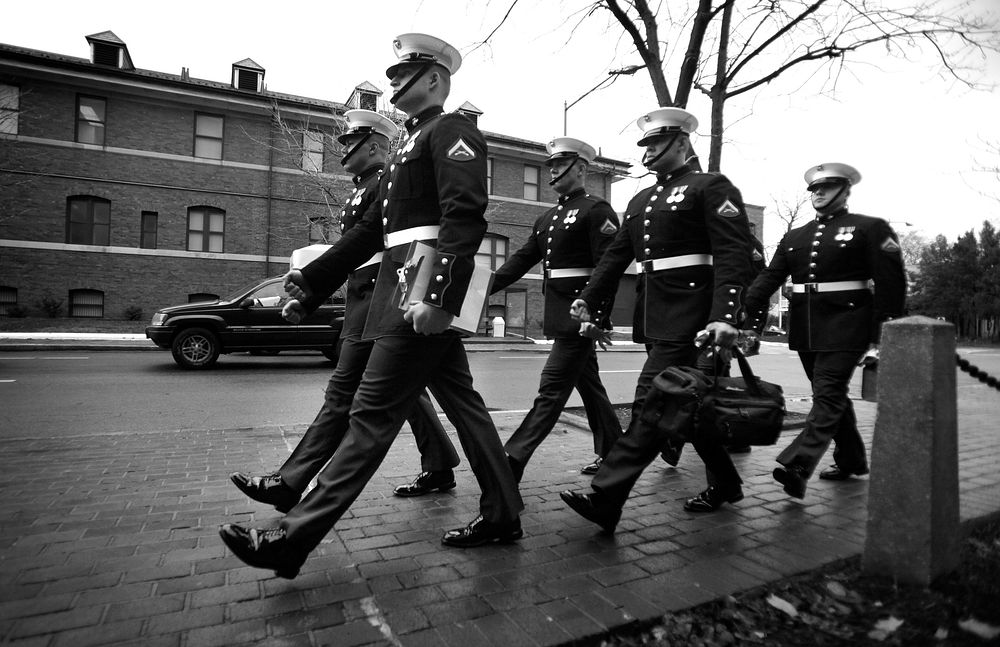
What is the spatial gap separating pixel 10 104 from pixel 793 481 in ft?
87.1

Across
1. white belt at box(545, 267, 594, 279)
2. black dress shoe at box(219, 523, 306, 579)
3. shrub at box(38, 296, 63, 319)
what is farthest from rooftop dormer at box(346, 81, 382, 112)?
black dress shoe at box(219, 523, 306, 579)

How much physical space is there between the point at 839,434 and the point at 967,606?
2.22 meters

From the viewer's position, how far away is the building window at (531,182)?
99.8 feet

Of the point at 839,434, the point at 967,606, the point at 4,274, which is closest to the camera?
the point at 967,606

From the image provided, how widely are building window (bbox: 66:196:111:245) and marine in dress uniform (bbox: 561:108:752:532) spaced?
78.4ft

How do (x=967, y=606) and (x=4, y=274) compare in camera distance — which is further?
(x=4, y=274)

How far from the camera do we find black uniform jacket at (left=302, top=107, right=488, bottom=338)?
2.57 m

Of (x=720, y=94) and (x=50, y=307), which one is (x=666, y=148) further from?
(x=50, y=307)

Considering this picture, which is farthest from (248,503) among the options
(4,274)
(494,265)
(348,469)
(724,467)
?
(494,265)

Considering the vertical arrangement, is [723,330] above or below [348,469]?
above

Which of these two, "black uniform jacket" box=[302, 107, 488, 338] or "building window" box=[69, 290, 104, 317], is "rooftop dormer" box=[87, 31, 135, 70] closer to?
"building window" box=[69, 290, 104, 317]

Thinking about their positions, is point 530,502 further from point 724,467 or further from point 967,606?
point 967,606

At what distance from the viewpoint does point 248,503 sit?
357cm

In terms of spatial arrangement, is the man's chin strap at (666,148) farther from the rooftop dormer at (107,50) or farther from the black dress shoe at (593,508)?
the rooftop dormer at (107,50)
